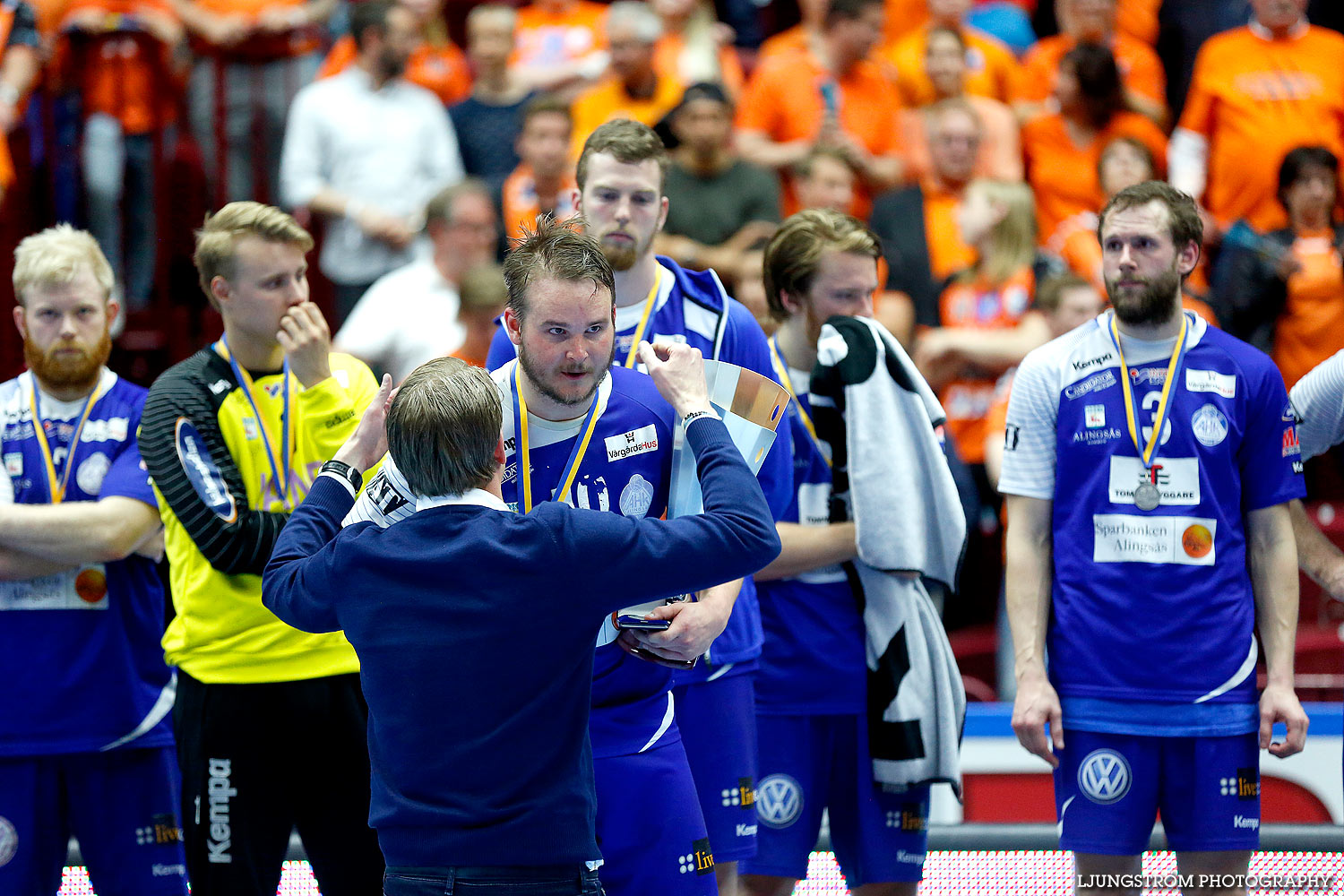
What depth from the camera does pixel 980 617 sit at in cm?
702

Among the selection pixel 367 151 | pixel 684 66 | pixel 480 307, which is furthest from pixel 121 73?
pixel 480 307

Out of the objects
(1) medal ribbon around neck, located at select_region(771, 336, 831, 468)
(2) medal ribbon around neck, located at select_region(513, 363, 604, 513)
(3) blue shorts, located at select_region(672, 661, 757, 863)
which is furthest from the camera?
(1) medal ribbon around neck, located at select_region(771, 336, 831, 468)

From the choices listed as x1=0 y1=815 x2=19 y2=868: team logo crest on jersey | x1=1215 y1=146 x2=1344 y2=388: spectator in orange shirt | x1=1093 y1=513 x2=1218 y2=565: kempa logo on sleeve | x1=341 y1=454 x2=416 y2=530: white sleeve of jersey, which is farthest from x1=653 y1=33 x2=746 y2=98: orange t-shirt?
x1=341 y1=454 x2=416 y2=530: white sleeve of jersey

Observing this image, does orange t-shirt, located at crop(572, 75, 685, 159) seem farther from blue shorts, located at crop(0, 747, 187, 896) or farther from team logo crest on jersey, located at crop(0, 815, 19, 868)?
team logo crest on jersey, located at crop(0, 815, 19, 868)

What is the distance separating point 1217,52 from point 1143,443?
17.6ft

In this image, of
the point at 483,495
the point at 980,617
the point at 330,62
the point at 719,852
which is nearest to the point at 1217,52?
the point at 980,617

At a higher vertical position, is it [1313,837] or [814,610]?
[814,610]

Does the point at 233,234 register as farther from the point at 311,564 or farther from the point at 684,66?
the point at 684,66

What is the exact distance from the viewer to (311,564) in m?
2.88

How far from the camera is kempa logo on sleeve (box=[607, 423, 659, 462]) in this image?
3.24 meters

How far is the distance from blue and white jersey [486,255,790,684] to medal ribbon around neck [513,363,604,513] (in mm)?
576

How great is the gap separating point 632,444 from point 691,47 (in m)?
5.88

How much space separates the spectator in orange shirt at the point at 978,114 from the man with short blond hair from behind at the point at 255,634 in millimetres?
5028

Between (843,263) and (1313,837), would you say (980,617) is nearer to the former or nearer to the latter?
(1313,837)
